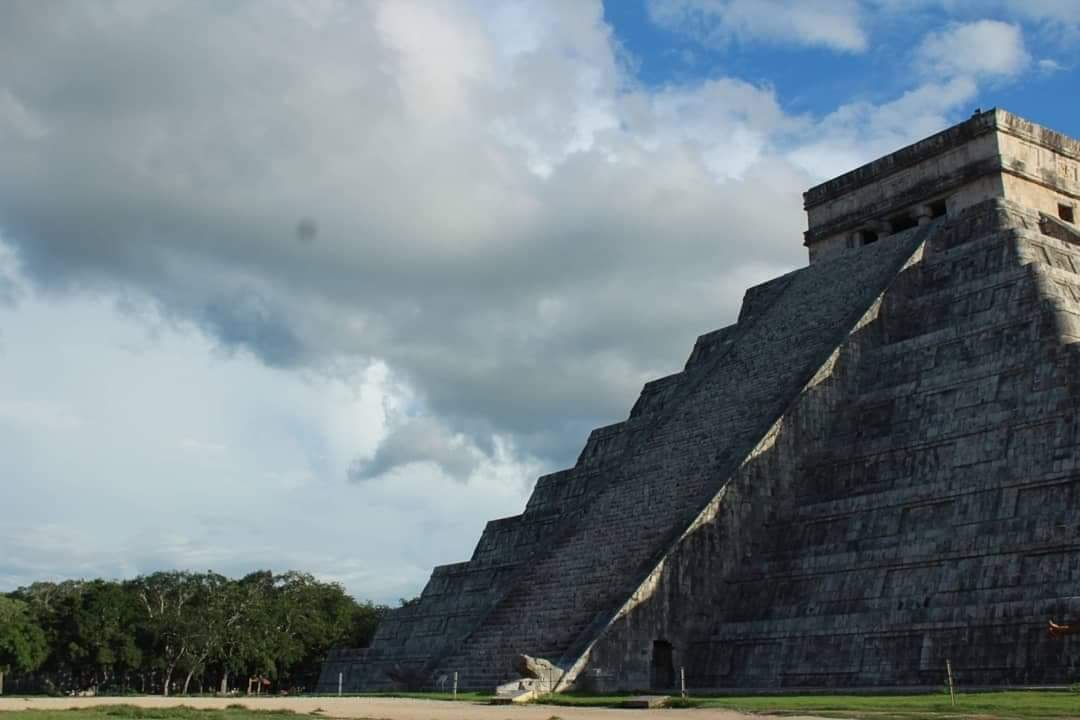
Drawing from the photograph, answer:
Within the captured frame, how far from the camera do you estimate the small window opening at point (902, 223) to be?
3061cm

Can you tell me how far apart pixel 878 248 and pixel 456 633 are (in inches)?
565

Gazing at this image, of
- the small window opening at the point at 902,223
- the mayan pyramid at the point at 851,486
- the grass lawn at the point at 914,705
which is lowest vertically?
the grass lawn at the point at 914,705

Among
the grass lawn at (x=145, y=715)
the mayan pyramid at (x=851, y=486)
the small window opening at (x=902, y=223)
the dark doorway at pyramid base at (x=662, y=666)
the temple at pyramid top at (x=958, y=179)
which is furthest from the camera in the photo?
the small window opening at (x=902, y=223)

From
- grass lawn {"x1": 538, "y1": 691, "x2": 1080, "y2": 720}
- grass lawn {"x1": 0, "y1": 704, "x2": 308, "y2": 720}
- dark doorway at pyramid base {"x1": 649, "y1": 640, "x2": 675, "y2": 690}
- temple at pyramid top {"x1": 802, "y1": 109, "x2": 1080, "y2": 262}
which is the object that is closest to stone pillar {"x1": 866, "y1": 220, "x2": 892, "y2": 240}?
temple at pyramid top {"x1": 802, "y1": 109, "x2": 1080, "y2": 262}

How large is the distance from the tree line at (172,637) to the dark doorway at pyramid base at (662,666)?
31.1 m

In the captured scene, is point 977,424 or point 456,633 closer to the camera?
point 977,424

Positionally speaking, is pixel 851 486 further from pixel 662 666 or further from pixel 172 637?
pixel 172 637

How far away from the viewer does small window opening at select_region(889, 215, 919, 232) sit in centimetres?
3061

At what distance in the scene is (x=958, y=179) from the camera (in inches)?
1135

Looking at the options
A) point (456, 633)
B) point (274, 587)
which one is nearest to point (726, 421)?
point (456, 633)

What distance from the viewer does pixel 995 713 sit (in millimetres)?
13453

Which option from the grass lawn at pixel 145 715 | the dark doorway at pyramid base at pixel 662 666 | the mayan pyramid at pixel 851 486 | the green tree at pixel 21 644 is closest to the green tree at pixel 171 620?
the green tree at pixel 21 644

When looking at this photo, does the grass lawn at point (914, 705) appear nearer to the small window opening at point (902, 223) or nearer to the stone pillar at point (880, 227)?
the small window opening at point (902, 223)

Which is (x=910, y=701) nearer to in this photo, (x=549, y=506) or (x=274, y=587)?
(x=549, y=506)
